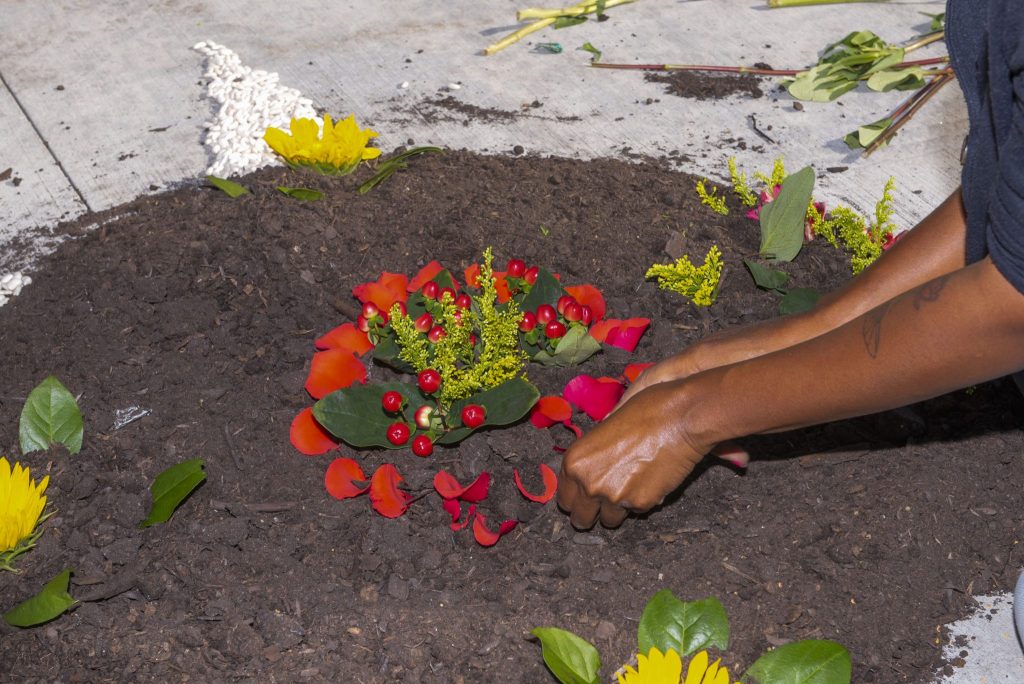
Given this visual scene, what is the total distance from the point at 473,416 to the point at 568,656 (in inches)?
19.2

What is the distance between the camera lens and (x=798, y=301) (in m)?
2.38

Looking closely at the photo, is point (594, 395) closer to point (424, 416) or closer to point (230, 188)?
point (424, 416)

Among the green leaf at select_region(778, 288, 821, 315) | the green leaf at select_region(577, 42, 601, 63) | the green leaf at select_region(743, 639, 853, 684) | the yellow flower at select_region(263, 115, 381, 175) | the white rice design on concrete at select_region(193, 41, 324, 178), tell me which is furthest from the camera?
the green leaf at select_region(577, 42, 601, 63)

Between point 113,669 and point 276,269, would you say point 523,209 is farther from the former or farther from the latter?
point 113,669

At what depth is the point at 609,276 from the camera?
2531 mm

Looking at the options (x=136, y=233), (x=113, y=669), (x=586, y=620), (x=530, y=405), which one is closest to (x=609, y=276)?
(x=530, y=405)

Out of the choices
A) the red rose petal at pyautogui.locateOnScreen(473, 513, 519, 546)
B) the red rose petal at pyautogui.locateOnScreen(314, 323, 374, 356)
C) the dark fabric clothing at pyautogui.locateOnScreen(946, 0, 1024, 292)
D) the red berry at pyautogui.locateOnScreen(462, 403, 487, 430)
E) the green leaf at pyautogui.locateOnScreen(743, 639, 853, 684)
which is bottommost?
the green leaf at pyautogui.locateOnScreen(743, 639, 853, 684)

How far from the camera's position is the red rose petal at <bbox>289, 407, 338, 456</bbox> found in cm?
211

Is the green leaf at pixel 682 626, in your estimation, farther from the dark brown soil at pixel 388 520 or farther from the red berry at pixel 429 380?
the red berry at pixel 429 380

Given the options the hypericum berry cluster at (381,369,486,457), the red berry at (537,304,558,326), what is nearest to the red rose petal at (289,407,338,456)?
the hypericum berry cluster at (381,369,486,457)

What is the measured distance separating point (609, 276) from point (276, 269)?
763 mm

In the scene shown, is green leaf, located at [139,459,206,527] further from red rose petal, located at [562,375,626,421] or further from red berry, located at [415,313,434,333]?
red rose petal, located at [562,375,626,421]

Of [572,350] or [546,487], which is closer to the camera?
[546,487]

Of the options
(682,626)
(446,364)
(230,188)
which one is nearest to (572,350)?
(446,364)
